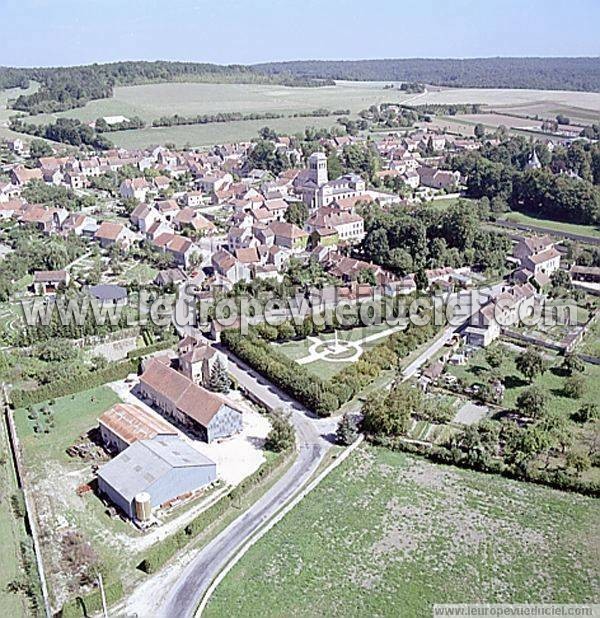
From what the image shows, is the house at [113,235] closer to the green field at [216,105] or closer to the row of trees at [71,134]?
the row of trees at [71,134]

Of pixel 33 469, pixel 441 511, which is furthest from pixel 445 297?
pixel 33 469

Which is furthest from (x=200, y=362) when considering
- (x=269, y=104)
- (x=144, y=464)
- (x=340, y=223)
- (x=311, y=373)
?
A: (x=269, y=104)

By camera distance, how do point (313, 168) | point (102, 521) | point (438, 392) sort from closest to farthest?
point (102, 521)
point (438, 392)
point (313, 168)

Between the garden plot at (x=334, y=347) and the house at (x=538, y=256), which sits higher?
the house at (x=538, y=256)

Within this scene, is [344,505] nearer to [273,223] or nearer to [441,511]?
[441,511]

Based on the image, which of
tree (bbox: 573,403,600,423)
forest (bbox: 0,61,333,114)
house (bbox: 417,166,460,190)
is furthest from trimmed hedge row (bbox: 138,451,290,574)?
forest (bbox: 0,61,333,114)

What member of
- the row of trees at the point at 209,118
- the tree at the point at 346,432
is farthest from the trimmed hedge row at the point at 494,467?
the row of trees at the point at 209,118
